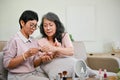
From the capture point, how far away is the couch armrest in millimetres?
2552

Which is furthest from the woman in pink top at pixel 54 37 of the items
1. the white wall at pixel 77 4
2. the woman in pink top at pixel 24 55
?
the white wall at pixel 77 4

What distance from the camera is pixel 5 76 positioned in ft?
6.67

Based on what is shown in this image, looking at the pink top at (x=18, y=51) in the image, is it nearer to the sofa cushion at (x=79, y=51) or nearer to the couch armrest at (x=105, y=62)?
the sofa cushion at (x=79, y=51)

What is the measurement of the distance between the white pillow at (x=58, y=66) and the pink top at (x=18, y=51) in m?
0.14

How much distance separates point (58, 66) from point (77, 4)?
1868 millimetres

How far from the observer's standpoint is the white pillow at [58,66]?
1.94m

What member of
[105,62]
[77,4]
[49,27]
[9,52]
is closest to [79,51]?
[105,62]

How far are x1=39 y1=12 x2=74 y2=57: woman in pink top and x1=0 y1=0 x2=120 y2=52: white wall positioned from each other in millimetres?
1429

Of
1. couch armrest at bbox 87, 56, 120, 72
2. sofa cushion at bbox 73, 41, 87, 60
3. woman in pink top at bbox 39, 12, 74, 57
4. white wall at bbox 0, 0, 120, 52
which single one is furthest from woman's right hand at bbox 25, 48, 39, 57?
white wall at bbox 0, 0, 120, 52

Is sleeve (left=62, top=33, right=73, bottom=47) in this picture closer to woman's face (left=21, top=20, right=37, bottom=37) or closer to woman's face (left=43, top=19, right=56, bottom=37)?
woman's face (left=43, top=19, right=56, bottom=37)

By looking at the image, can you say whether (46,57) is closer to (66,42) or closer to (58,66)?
(58,66)

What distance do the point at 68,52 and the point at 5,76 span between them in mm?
611

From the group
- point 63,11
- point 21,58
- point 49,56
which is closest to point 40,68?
point 49,56

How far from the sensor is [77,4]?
3.64 m
